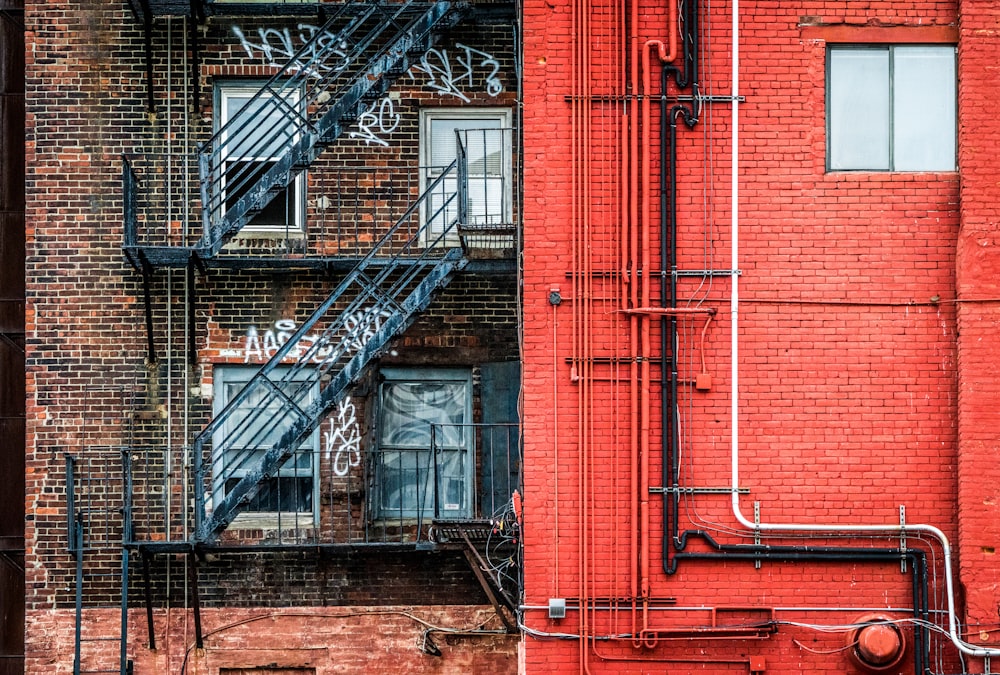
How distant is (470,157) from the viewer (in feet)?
43.9

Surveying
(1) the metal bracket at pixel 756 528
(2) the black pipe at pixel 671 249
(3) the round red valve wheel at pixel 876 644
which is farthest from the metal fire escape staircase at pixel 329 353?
(3) the round red valve wheel at pixel 876 644

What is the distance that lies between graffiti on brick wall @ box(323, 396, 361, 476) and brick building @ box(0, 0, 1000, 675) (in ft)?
0.15

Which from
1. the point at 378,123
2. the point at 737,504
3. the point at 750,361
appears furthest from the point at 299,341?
the point at 737,504

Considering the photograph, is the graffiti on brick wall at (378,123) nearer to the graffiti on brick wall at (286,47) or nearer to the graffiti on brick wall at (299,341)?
the graffiti on brick wall at (286,47)

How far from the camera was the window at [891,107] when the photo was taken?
1079 centimetres

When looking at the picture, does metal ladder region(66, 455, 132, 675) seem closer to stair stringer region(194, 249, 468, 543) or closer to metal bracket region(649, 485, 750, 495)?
stair stringer region(194, 249, 468, 543)

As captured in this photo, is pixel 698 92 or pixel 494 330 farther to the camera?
pixel 494 330

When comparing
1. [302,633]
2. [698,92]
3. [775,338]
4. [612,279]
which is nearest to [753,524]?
[775,338]

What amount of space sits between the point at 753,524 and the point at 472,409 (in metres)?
3.88

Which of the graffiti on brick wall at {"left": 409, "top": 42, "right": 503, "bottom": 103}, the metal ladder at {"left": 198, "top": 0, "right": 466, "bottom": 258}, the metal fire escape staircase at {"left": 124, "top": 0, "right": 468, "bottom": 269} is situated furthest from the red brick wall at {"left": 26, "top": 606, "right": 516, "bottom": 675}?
the graffiti on brick wall at {"left": 409, "top": 42, "right": 503, "bottom": 103}

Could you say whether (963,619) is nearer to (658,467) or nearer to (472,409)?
(658,467)

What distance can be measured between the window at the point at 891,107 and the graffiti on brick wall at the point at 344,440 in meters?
5.62

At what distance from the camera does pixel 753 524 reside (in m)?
10.3

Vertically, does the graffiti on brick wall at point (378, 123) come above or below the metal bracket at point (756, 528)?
above
